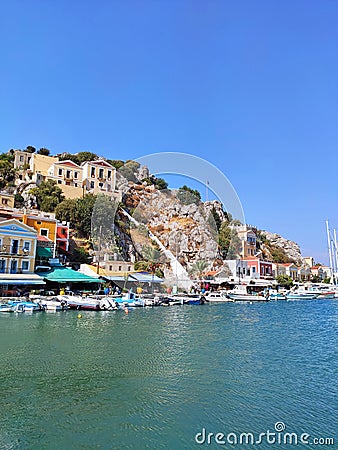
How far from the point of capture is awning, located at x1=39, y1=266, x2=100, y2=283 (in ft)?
110

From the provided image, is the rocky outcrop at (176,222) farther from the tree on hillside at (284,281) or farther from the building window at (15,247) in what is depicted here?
the building window at (15,247)

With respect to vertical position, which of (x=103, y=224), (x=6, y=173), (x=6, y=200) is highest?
(x=6, y=173)

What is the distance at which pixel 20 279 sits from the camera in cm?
3112

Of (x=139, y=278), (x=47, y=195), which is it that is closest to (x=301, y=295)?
(x=139, y=278)

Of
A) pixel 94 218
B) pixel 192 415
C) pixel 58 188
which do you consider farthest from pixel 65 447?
pixel 58 188

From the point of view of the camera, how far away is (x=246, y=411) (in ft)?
30.4

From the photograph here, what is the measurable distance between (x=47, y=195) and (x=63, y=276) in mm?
18847

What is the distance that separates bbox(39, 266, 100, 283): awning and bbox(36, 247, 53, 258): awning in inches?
58.2

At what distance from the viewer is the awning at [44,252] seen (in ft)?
118

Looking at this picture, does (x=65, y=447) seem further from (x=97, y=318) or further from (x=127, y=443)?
(x=97, y=318)

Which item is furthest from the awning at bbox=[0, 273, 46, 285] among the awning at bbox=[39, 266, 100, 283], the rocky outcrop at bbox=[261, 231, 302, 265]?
the rocky outcrop at bbox=[261, 231, 302, 265]

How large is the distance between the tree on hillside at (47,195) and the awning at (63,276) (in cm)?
1427

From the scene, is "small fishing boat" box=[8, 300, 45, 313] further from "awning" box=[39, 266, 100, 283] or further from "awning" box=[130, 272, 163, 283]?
"awning" box=[130, 272, 163, 283]

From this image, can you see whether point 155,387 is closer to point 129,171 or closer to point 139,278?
point 139,278
